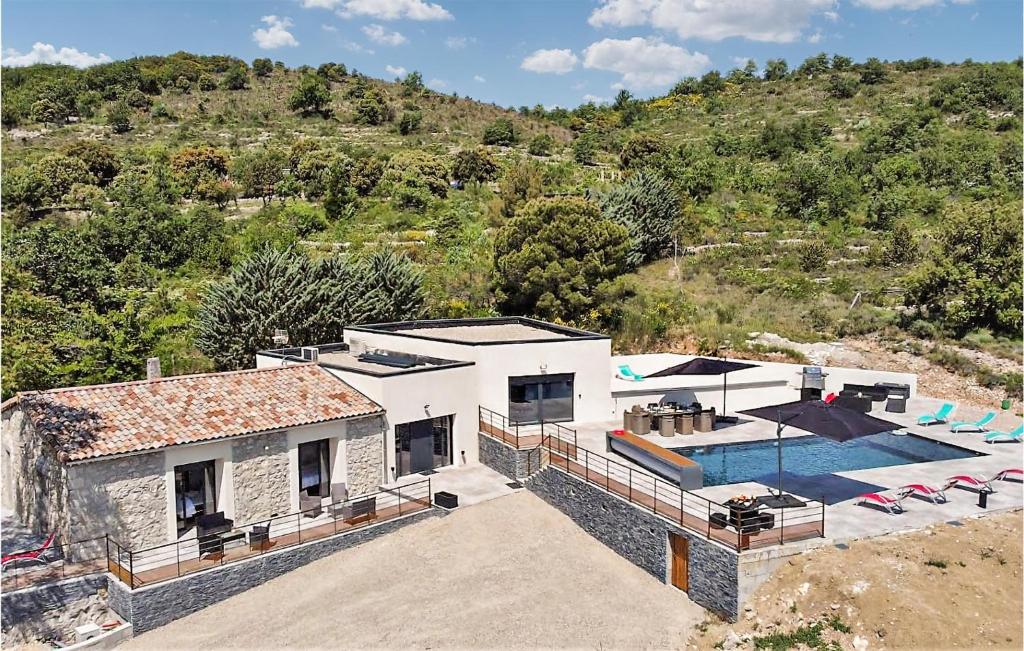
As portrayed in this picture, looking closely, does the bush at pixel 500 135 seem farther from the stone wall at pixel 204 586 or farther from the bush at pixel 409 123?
the stone wall at pixel 204 586

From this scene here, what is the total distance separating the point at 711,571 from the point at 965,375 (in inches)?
923

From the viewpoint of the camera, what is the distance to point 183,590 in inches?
588

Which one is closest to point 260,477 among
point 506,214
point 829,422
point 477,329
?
point 477,329

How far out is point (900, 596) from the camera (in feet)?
41.6

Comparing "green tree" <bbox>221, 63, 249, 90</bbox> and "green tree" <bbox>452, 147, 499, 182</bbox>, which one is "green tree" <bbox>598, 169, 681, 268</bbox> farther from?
"green tree" <bbox>221, 63, 249, 90</bbox>

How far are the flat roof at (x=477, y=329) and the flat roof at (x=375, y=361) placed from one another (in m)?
1.32

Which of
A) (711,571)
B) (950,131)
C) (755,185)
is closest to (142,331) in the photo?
(711,571)

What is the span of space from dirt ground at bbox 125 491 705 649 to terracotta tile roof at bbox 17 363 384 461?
404cm

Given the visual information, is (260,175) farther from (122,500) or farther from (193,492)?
(122,500)

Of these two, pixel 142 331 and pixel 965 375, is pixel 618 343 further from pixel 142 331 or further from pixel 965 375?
pixel 142 331

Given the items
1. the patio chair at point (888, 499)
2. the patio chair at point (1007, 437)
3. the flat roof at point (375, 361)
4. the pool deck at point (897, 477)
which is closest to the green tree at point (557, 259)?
the flat roof at point (375, 361)

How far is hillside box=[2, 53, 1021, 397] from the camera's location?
32.4 m

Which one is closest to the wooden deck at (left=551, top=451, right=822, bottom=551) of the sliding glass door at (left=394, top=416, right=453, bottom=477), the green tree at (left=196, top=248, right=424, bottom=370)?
the sliding glass door at (left=394, top=416, right=453, bottom=477)

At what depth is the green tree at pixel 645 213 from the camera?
4816cm
